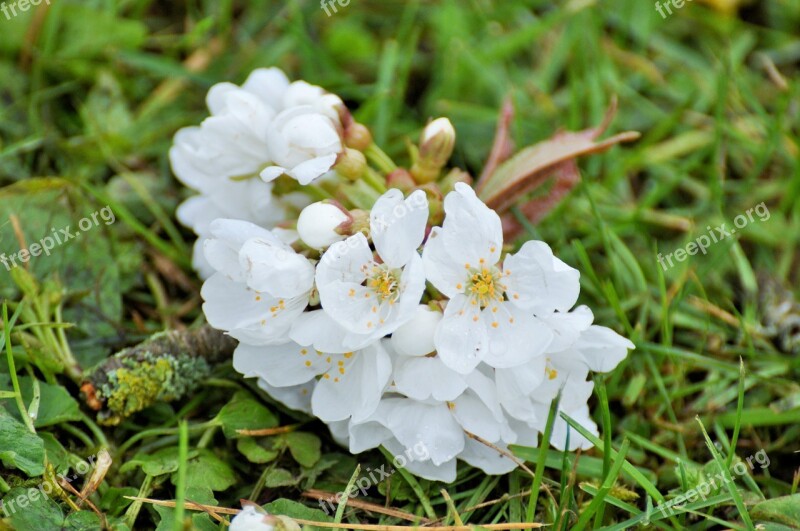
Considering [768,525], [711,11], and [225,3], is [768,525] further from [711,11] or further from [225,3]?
[225,3]

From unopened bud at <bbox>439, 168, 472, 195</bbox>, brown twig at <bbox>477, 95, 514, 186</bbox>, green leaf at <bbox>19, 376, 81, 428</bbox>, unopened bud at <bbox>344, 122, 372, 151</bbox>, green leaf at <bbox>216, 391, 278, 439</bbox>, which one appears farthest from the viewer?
brown twig at <bbox>477, 95, 514, 186</bbox>

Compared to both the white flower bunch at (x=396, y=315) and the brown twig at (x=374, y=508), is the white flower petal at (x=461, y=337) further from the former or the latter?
the brown twig at (x=374, y=508)

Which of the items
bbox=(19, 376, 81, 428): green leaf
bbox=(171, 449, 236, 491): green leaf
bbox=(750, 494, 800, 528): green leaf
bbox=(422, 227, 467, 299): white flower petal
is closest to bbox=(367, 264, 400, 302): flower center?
bbox=(422, 227, 467, 299): white flower petal

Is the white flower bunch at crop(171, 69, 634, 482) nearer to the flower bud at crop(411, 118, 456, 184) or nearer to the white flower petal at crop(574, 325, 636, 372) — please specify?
the white flower petal at crop(574, 325, 636, 372)

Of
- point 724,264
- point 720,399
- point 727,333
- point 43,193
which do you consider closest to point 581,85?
point 724,264

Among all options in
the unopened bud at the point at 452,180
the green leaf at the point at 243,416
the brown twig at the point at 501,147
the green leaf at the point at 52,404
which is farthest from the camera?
the brown twig at the point at 501,147

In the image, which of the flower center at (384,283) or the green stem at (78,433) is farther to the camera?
the green stem at (78,433)

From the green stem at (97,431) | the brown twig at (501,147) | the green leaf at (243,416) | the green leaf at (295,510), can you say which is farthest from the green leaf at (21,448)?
the brown twig at (501,147)
